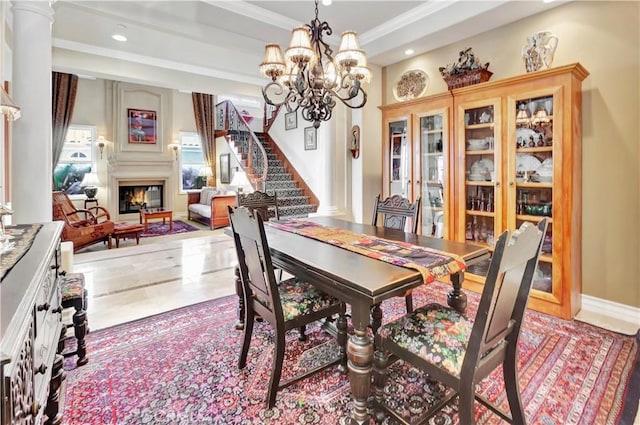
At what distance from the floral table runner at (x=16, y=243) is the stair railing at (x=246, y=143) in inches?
191

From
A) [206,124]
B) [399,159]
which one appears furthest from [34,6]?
[206,124]

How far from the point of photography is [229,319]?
9.04 feet

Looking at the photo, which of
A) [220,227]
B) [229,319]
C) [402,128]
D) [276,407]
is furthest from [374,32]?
[220,227]

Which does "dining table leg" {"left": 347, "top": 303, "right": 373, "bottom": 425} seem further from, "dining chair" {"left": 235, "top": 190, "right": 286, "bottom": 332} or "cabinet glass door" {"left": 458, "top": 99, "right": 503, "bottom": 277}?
"cabinet glass door" {"left": 458, "top": 99, "right": 503, "bottom": 277}

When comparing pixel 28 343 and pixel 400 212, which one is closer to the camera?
pixel 28 343

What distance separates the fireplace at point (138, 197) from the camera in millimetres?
8664

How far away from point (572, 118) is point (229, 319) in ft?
10.6

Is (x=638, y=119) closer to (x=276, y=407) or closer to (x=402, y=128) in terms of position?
(x=402, y=128)

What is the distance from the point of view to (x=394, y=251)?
6.17 feet

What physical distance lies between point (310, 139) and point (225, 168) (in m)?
4.16

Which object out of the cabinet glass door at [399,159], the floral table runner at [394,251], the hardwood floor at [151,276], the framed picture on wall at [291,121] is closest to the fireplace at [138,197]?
the hardwood floor at [151,276]

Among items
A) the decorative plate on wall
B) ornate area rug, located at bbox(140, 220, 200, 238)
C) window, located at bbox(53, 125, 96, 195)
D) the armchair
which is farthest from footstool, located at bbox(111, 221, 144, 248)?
the decorative plate on wall

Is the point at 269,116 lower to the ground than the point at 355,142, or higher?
higher

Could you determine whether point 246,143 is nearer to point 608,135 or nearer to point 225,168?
point 225,168
